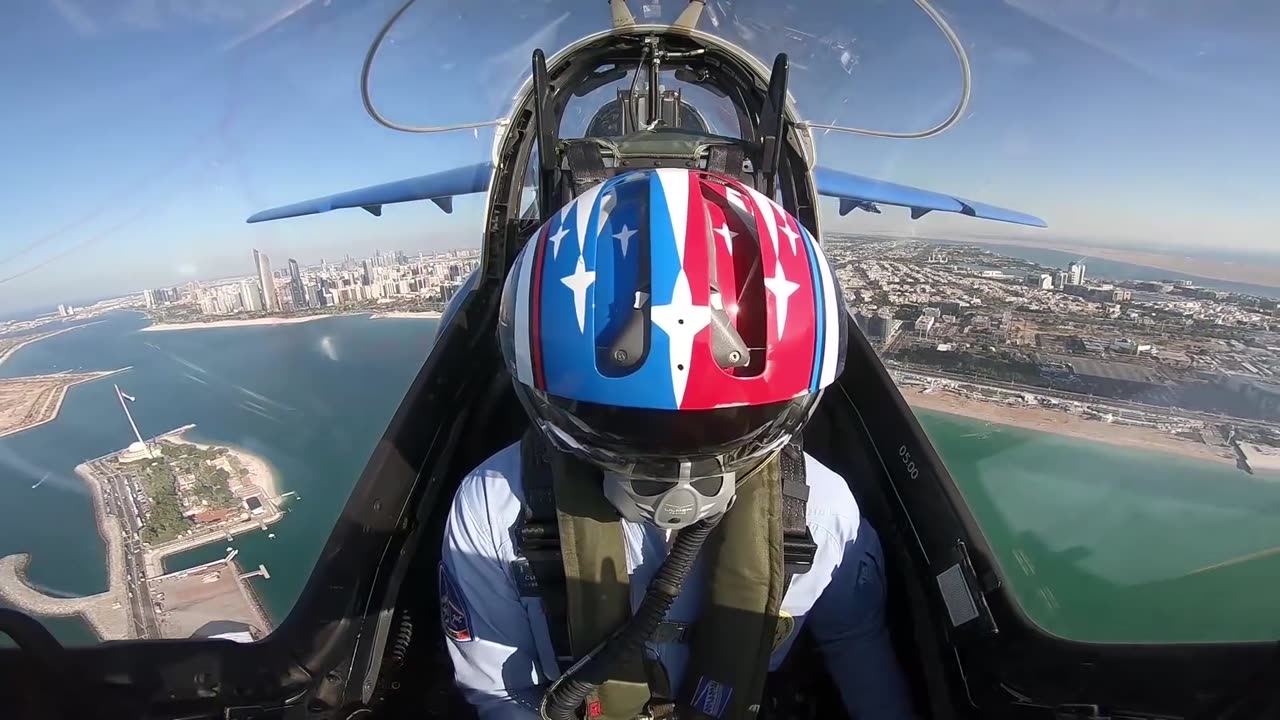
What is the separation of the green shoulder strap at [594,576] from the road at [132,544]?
104 cm

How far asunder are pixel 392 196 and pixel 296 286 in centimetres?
199

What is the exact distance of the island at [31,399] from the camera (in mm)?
1980

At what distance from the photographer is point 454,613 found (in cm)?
128

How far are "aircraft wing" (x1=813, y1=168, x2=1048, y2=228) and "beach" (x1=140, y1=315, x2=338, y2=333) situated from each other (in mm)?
3817

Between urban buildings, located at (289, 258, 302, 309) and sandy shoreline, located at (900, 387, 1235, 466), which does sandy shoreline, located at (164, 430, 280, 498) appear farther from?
sandy shoreline, located at (900, 387, 1235, 466)

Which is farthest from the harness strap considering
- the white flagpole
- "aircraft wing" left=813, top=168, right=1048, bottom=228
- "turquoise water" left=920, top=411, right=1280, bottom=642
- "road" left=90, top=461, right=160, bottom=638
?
"aircraft wing" left=813, top=168, right=1048, bottom=228

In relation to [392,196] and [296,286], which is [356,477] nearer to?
[296,286]

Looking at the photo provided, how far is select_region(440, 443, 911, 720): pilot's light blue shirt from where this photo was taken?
125 cm

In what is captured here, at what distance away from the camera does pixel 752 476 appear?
126cm

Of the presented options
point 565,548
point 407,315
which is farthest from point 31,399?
point 565,548

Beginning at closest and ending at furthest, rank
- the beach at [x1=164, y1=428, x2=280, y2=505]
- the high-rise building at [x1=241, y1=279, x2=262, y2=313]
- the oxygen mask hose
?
the oxygen mask hose < the beach at [x1=164, y1=428, x2=280, y2=505] < the high-rise building at [x1=241, y1=279, x2=262, y2=313]

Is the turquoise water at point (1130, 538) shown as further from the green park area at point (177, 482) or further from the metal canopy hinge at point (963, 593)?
the green park area at point (177, 482)

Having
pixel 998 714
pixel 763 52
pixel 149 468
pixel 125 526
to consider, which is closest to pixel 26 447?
pixel 149 468

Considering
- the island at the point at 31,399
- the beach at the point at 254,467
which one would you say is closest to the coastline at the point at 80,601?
the beach at the point at 254,467
